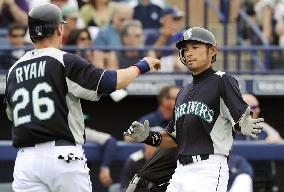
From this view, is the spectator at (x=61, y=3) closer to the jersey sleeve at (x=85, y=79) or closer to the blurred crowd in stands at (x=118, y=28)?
the blurred crowd in stands at (x=118, y=28)

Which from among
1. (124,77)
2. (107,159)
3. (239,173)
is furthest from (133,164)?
(124,77)

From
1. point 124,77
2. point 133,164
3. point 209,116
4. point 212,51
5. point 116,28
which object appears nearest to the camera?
point 124,77

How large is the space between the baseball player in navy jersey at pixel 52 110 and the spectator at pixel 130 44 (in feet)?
17.2

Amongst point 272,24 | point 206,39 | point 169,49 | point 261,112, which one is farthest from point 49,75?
point 272,24

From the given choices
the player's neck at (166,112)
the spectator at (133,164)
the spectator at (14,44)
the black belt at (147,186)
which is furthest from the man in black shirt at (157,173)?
the spectator at (14,44)

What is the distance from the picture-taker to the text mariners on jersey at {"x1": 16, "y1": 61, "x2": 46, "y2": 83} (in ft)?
16.6

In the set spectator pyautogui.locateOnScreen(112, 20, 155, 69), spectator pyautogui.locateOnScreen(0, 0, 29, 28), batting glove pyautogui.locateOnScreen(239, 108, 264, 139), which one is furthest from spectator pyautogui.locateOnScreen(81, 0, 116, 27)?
batting glove pyautogui.locateOnScreen(239, 108, 264, 139)

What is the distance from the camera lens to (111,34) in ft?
35.7

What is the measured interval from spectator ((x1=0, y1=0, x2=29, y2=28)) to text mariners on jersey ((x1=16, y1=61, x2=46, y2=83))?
5.95m

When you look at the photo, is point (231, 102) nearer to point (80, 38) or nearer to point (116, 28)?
point (80, 38)

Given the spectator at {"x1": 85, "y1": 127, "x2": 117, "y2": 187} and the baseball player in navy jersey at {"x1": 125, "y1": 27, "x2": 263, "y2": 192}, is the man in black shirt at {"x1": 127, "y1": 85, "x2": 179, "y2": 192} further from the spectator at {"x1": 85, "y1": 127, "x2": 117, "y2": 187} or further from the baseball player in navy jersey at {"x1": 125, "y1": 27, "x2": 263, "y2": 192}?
the spectator at {"x1": 85, "y1": 127, "x2": 117, "y2": 187}

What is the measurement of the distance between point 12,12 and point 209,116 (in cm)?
630

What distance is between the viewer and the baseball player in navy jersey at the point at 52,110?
16.3 ft

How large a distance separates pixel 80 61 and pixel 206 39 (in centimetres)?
87
